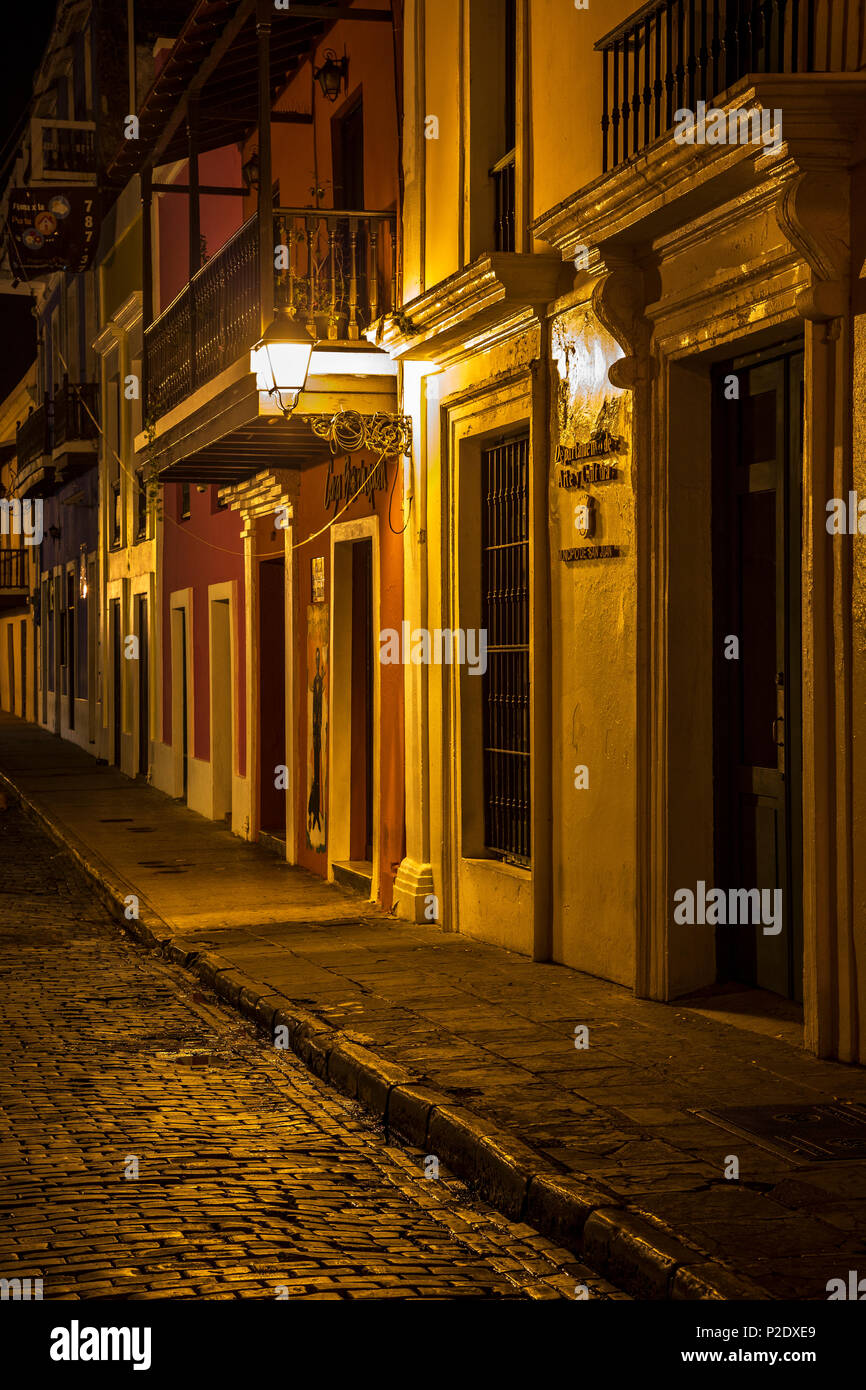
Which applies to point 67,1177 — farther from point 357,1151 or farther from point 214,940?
point 214,940

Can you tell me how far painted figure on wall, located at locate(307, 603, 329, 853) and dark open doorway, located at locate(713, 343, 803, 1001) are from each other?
6057 millimetres

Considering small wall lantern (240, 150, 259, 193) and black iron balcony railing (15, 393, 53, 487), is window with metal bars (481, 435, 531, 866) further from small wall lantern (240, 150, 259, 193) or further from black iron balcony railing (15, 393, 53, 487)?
black iron balcony railing (15, 393, 53, 487)

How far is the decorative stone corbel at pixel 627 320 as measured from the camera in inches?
336

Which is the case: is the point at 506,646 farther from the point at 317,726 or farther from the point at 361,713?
the point at 317,726

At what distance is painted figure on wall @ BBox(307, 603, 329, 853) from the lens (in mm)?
14195

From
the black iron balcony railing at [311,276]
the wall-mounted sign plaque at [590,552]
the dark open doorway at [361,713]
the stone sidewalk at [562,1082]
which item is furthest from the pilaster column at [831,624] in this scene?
the dark open doorway at [361,713]

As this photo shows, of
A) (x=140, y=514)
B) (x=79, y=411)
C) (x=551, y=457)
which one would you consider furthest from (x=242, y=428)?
(x=79, y=411)

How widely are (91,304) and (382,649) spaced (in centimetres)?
1881

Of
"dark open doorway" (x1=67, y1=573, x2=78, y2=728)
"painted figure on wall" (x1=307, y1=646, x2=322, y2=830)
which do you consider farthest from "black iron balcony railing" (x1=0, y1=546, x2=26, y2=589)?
"painted figure on wall" (x1=307, y1=646, x2=322, y2=830)

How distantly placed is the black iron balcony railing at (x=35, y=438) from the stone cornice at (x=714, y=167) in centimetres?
2371

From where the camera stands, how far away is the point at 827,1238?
4.78m

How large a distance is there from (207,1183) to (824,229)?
13.9 ft
